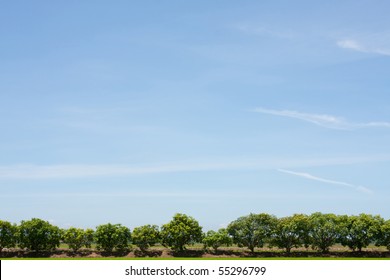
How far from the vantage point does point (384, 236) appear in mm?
84938

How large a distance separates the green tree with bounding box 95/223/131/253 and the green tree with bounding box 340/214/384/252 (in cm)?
4217

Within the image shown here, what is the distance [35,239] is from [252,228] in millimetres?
42271

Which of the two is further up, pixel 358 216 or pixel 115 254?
pixel 358 216

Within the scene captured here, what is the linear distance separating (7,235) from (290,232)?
5451 cm

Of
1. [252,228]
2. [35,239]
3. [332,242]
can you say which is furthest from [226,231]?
[35,239]

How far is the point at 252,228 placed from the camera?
89500 millimetres

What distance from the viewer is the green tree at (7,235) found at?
85.4 m

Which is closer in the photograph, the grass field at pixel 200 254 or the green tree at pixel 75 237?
the grass field at pixel 200 254

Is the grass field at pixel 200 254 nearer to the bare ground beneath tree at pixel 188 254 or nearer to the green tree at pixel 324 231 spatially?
the bare ground beneath tree at pixel 188 254

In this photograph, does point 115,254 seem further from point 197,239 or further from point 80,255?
point 197,239

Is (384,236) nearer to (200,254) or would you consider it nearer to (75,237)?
(200,254)

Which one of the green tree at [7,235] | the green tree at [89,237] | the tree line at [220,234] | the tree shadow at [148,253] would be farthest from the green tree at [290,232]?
the green tree at [7,235]

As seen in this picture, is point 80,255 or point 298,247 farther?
point 298,247

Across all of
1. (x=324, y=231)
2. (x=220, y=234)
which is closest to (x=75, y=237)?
(x=220, y=234)
